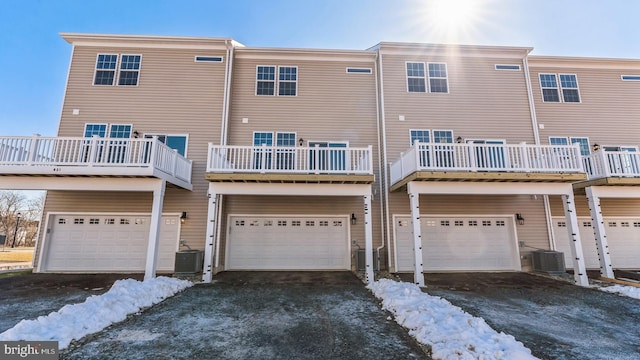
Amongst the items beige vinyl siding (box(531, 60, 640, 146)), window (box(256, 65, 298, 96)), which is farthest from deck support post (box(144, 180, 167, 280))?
beige vinyl siding (box(531, 60, 640, 146))

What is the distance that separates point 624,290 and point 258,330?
9.18m

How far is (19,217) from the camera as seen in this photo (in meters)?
27.8

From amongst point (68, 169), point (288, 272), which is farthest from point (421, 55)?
point (68, 169)

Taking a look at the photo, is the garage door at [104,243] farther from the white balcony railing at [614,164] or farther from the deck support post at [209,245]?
the white balcony railing at [614,164]

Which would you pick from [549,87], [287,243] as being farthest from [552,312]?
[549,87]

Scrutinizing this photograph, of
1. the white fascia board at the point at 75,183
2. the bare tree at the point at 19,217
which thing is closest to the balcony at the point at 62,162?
the white fascia board at the point at 75,183

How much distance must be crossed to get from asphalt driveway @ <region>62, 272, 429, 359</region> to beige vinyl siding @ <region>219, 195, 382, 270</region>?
305 centimetres

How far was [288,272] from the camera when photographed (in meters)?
9.16

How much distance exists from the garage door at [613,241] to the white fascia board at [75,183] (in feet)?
46.3

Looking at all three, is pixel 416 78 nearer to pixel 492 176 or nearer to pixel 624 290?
pixel 492 176

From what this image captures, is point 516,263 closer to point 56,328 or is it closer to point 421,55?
point 421,55

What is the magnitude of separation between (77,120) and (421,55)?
536 inches

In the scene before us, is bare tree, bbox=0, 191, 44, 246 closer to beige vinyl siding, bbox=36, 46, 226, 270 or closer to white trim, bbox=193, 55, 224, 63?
beige vinyl siding, bbox=36, 46, 226, 270

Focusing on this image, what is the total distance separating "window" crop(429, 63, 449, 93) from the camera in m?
10.8
